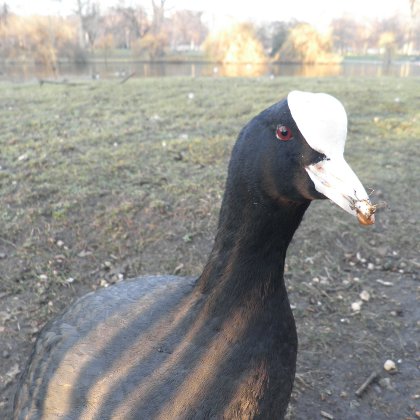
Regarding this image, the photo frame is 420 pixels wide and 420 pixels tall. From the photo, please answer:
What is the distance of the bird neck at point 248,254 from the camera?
167 cm

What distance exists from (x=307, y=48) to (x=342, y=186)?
28.1 m

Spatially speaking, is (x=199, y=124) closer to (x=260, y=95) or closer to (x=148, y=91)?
(x=260, y=95)

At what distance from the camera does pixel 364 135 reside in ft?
21.9

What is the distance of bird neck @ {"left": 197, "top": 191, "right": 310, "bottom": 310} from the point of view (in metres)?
1.67

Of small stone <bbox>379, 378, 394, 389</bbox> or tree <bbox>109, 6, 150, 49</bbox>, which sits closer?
small stone <bbox>379, 378, 394, 389</bbox>

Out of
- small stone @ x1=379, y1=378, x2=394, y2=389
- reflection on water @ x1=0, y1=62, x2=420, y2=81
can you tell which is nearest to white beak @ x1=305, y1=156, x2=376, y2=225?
small stone @ x1=379, y1=378, x2=394, y2=389

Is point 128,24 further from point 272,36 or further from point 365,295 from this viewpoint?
point 365,295

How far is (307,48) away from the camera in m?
27.1

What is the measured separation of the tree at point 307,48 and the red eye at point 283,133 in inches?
1074

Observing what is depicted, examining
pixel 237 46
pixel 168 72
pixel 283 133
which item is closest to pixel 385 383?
pixel 283 133

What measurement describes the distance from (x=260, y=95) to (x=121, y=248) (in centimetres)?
641

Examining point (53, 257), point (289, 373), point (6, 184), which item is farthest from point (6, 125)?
point (289, 373)

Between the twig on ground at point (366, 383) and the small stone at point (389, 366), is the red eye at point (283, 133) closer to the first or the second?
the twig on ground at point (366, 383)

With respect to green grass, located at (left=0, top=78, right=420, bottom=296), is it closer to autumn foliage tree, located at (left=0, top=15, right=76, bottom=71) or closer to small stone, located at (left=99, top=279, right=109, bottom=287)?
small stone, located at (left=99, top=279, right=109, bottom=287)
